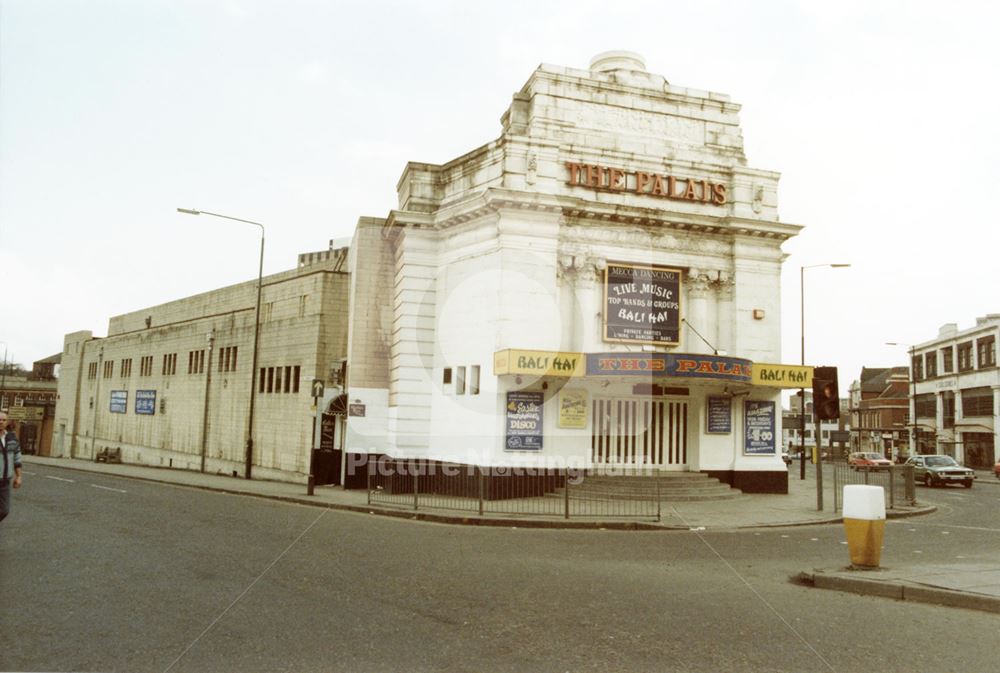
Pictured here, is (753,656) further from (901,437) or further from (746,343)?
(901,437)


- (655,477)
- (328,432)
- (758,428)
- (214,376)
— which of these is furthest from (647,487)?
A: (214,376)

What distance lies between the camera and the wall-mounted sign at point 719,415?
20844mm

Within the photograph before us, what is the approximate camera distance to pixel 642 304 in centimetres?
2084

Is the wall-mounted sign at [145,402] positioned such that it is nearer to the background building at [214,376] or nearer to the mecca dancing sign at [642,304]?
the background building at [214,376]

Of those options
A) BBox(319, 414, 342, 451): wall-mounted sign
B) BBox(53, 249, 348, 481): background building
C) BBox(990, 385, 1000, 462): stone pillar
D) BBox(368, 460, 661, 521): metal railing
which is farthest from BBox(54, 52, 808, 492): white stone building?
BBox(990, 385, 1000, 462): stone pillar

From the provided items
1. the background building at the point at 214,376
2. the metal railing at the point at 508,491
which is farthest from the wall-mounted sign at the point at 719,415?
the background building at the point at 214,376

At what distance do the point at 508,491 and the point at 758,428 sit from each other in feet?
26.1

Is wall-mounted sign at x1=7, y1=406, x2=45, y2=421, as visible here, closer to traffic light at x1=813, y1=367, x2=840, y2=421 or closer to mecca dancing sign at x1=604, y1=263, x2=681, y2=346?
mecca dancing sign at x1=604, y1=263, x2=681, y2=346

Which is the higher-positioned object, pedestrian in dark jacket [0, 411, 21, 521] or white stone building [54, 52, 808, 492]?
white stone building [54, 52, 808, 492]

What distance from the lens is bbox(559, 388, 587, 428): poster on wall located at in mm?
19516

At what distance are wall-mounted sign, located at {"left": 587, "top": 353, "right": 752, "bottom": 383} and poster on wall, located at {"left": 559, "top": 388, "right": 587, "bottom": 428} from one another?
1182mm

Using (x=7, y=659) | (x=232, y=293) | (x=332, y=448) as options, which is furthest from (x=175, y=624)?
(x=232, y=293)

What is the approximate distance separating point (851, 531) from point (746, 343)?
12253mm

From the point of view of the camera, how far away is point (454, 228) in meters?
21.2
